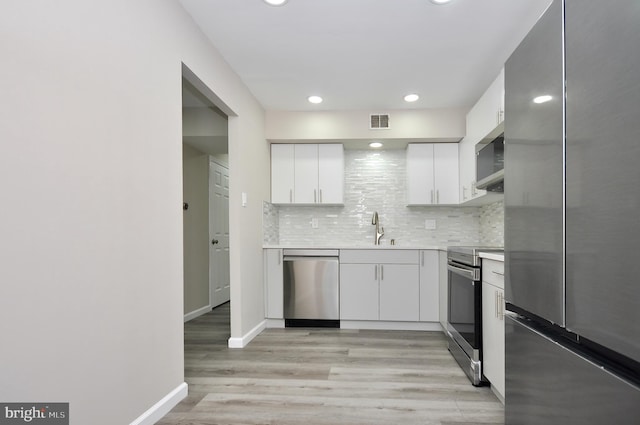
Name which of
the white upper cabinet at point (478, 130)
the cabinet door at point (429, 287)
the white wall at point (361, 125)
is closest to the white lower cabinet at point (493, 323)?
the white upper cabinet at point (478, 130)

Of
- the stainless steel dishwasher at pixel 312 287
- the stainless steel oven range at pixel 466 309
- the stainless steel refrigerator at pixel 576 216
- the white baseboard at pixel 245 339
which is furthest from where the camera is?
the stainless steel dishwasher at pixel 312 287

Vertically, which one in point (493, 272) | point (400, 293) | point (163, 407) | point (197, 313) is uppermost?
point (493, 272)

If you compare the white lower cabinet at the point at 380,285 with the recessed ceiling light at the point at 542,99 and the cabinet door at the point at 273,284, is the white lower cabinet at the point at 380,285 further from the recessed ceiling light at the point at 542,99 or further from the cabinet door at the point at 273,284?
the recessed ceiling light at the point at 542,99

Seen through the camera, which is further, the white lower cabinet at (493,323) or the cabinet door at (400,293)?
the cabinet door at (400,293)

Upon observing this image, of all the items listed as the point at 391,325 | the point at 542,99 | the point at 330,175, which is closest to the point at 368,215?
the point at 330,175

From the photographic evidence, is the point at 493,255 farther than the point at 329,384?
No

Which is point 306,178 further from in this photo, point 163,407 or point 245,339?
point 163,407

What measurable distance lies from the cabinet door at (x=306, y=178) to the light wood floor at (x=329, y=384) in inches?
62.6

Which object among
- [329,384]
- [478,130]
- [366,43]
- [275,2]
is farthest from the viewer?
[478,130]

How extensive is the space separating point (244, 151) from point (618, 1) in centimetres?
317

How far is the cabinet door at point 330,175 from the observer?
4625mm

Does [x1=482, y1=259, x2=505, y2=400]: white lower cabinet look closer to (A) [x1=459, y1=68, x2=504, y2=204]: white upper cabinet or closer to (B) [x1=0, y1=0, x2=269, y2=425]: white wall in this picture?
(A) [x1=459, y1=68, x2=504, y2=204]: white upper cabinet

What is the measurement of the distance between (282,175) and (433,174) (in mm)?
1760

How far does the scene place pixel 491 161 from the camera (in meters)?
3.13
